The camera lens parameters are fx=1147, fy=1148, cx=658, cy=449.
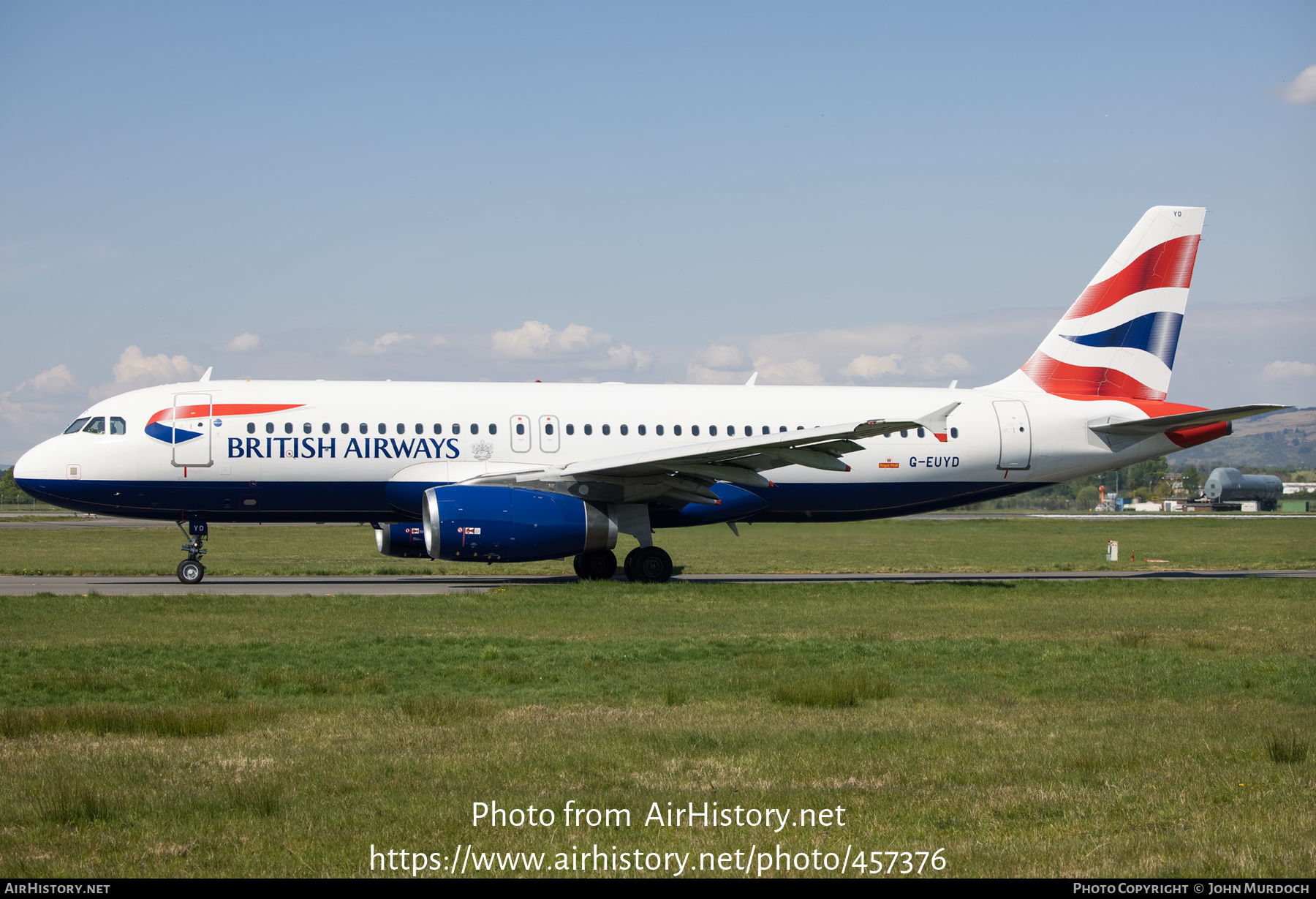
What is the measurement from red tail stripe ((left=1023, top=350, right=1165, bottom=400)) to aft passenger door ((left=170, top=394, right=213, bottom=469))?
18.2m

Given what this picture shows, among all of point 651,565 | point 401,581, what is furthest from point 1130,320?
point 401,581

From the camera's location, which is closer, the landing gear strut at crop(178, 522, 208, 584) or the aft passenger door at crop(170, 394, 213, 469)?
the aft passenger door at crop(170, 394, 213, 469)

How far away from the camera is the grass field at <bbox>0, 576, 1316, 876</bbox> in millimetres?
6219

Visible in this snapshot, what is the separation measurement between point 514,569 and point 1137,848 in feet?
76.5

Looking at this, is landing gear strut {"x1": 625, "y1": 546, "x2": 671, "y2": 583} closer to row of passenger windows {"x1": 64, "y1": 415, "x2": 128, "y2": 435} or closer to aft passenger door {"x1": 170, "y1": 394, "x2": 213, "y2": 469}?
aft passenger door {"x1": 170, "y1": 394, "x2": 213, "y2": 469}

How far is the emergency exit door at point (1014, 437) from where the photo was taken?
2564cm

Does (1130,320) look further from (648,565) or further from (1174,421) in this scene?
(648,565)

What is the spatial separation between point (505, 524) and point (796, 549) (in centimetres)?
1707

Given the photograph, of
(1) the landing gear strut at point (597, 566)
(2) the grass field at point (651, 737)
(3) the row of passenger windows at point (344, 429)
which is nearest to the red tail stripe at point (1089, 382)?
(2) the grass field at point (651, 737)

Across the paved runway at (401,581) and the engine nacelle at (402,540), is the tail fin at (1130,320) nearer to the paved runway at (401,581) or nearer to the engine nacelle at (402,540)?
the paved runway at (401,581)

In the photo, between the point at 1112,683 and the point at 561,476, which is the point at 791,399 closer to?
the point at 561,476

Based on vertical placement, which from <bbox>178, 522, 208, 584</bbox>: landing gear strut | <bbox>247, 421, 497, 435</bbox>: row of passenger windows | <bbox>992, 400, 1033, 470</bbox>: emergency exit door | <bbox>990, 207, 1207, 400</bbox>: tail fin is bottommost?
<bbox>178, 522, 208, 584</bbox>: landing gear strut

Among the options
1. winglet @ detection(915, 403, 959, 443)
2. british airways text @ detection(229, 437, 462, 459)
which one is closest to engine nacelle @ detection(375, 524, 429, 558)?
british airways text @ detection(229, 437, 462, 459)

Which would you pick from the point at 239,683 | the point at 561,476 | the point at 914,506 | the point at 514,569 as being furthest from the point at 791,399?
the point at 239,683
